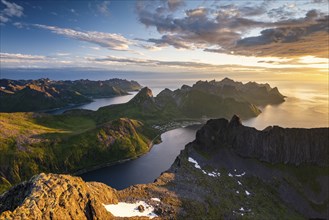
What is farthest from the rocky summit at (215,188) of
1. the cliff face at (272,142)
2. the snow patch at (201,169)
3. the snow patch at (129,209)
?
the cliff face at (272,142)

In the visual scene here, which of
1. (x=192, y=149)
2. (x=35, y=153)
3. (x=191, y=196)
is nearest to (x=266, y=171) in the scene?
(x=192, y=149)

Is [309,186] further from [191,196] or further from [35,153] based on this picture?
[35,153]

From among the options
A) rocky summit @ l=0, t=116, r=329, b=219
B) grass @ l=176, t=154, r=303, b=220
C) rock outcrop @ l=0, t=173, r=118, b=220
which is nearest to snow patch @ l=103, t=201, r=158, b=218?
rocky summit @ l=0, t=116, r=329, b=219

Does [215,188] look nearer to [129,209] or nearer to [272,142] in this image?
[129,209]

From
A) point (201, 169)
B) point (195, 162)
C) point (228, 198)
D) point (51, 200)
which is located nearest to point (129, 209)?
point (51, 200)

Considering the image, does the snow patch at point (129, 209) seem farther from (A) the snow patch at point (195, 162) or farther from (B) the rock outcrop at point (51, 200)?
(A) the snow patch at point (195, 162)

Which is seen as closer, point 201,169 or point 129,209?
point 129,209
